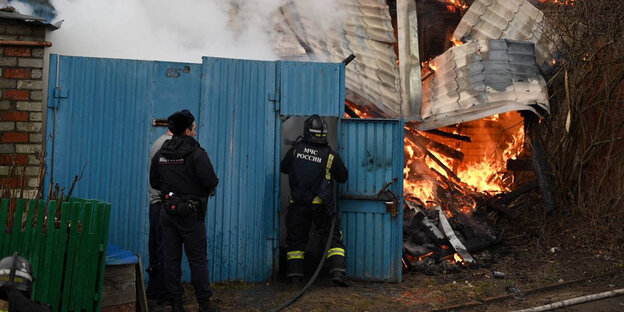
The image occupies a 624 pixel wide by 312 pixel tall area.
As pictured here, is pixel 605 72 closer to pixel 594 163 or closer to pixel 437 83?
pixel 594 163

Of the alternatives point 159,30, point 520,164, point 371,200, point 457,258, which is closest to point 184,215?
point 371,200

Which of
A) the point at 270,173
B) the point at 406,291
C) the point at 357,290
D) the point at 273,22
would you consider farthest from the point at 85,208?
the point at 273,22

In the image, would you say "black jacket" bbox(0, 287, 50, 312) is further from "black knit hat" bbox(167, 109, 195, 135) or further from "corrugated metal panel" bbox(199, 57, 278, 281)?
"corrugated metal panel" bbox(199, 57, 278, 281)

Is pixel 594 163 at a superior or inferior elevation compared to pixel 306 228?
superior

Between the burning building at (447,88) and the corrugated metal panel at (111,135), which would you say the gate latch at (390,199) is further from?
the corrugated metal panel at (111,135)

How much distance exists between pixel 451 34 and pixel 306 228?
5.52 metres

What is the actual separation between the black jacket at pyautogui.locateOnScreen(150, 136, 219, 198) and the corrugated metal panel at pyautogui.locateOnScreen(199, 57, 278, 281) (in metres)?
1.18

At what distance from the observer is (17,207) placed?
4.56m

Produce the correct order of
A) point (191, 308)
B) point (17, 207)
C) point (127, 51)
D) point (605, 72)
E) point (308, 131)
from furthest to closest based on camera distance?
point (605, 72), point (127, 51), point (308, 131), point (191, 308), point (17, 207)

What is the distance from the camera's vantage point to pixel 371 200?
277 inches

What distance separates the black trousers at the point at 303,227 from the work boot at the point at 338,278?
0.06 m

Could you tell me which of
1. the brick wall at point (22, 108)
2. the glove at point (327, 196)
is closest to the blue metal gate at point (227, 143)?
the brick wall at point (22, 108)

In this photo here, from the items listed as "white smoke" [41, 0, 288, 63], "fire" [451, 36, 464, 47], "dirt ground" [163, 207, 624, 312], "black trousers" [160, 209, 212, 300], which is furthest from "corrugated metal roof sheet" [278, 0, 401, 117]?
"black trousers" [160, 209, 212, 300]

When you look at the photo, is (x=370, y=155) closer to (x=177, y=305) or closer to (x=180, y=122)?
(x=180, y=122)
